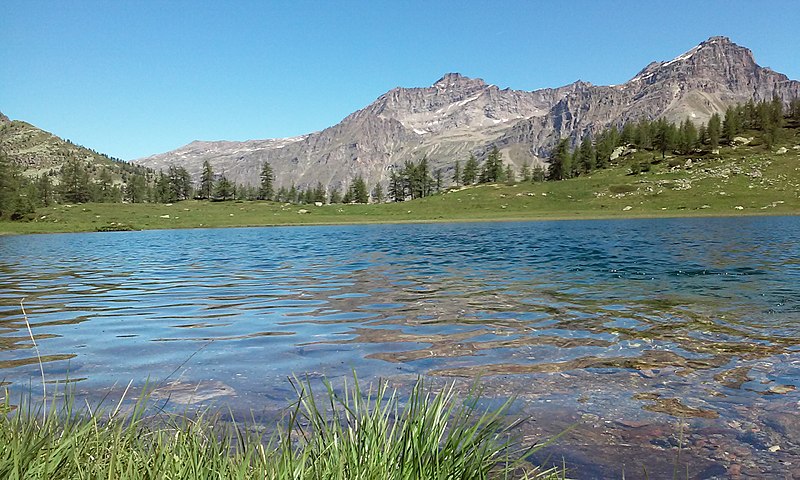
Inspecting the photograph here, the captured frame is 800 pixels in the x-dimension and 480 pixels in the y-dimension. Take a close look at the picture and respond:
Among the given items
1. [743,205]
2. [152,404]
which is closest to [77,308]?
[152,404]

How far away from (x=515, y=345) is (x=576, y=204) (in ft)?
340

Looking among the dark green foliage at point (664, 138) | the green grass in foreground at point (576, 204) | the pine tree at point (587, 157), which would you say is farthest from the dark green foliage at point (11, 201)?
the dark green foliage at point (664, 138)

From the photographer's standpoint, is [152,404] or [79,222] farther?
[79,222]

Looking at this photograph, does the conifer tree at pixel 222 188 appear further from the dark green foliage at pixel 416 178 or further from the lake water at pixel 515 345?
the lake water at pixel 515 345

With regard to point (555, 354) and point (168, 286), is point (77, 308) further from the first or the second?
point (555, 354)

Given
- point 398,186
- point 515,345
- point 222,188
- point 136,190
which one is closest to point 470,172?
point 398,186

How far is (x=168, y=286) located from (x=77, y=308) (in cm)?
513

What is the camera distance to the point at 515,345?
32.1ft

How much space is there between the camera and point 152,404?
6.64m

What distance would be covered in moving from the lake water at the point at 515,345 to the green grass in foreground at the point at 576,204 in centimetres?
7404

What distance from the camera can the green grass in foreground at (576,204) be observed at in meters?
91.5

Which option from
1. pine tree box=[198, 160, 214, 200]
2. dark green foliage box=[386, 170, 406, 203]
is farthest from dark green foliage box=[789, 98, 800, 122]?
pine tree box=[198, 160, 214, 200]

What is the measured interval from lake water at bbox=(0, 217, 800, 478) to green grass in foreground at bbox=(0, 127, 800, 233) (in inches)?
2915

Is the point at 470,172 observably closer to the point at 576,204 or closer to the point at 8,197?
the point at 576,204
